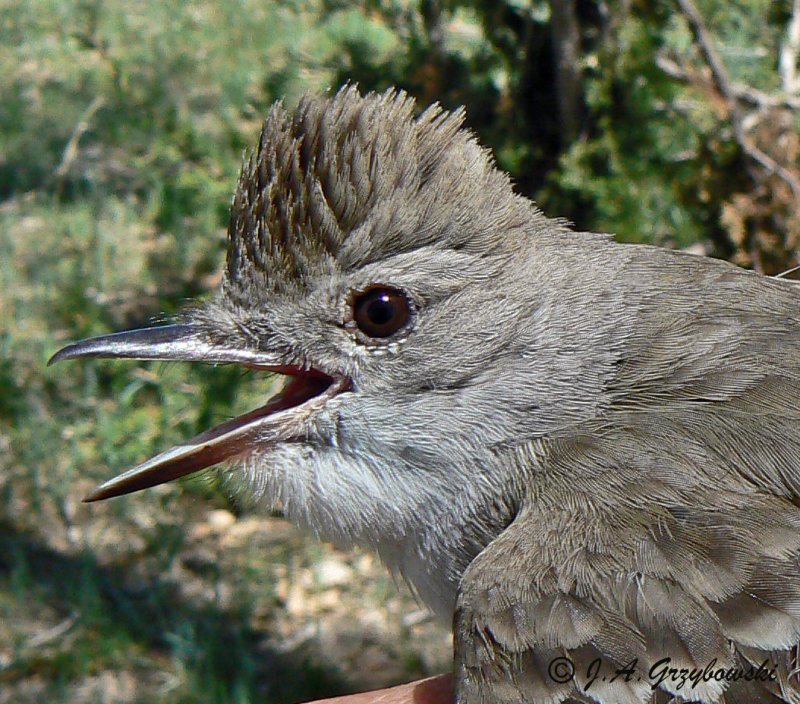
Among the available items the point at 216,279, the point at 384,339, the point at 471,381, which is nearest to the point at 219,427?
the point at 384,339

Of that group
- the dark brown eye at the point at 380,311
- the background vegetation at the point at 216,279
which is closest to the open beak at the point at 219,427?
the dark brown eye at the point at 380,311

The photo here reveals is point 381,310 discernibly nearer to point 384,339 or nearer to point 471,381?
point 384,339

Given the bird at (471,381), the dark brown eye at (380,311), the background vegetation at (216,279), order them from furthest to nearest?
the background vegetation at (216,279) → the dark brown eye at (380,311) → the bird at (471,381)

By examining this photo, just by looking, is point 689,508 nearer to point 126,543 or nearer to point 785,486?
point 785,486

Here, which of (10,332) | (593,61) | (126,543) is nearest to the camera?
(126,543)

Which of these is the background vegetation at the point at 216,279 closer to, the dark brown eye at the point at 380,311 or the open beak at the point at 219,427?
the open beak at the point at 219,427

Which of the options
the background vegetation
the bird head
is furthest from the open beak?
the background vegetation

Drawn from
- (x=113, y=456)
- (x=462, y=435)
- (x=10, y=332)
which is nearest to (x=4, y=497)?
(x=113, y=456)
